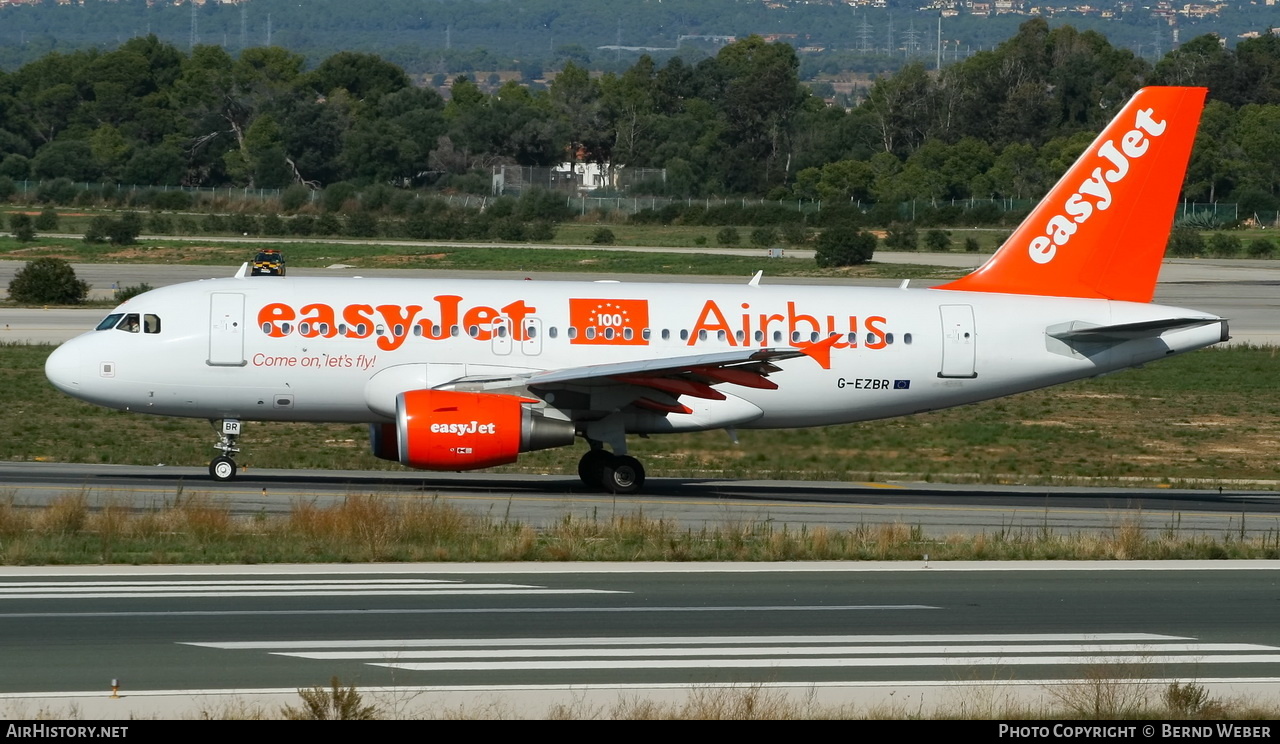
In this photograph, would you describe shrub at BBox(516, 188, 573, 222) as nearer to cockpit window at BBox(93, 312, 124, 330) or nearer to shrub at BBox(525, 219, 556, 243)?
shrub at BBox(525, 219, 556, 243)

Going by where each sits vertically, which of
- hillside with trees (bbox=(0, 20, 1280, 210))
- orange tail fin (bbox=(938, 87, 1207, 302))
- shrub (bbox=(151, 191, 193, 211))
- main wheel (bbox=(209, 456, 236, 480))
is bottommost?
main wheel (bbox=(209, 456, 236, 480))

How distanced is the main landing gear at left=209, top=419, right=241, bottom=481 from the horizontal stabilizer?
14815 mm

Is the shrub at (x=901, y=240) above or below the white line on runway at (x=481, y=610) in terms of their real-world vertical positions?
above

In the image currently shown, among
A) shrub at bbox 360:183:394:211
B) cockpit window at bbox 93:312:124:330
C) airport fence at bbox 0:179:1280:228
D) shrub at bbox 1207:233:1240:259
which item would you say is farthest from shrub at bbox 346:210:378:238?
cockpit window at bbox 93:312:124:330

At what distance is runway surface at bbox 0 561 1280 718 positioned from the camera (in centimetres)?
1463

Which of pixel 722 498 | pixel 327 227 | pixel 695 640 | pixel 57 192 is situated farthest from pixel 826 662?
pixel 57 192

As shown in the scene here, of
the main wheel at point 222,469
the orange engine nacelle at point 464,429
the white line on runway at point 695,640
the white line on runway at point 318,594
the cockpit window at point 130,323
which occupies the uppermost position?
the cockpit window at point 130,323

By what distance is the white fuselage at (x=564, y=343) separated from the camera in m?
28.7

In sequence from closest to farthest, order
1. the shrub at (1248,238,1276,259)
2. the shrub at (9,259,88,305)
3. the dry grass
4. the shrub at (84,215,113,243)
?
the dry grass < the shrub at (9,259,88,305) < the shrub at (84,215,113,243) < the shrub at (1248,238,1276,259)

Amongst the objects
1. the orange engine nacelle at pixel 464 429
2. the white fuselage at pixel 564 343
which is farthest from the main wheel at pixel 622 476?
the orange engine nacelle at pixel 464 429

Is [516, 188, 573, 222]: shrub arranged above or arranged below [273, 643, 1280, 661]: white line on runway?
above

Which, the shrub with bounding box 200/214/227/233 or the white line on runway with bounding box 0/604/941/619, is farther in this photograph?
the shrub with bounding box 200/214/227/233

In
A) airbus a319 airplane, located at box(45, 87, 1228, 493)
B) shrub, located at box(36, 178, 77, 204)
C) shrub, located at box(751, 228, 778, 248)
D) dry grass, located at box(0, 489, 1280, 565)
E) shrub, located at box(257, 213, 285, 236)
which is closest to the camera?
dry grass, located at box(0, 489, 1280, 565)

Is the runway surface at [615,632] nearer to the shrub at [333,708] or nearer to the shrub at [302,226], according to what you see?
the shrub at [333,708]
